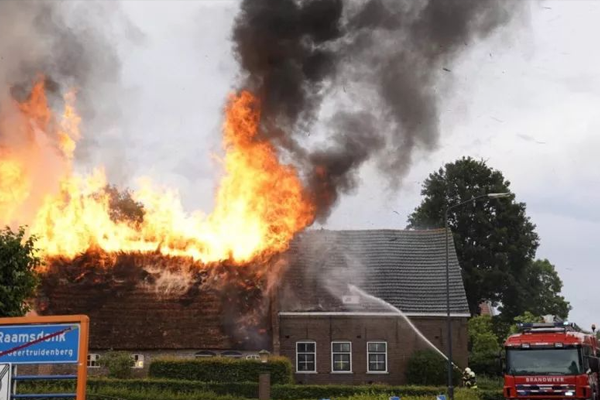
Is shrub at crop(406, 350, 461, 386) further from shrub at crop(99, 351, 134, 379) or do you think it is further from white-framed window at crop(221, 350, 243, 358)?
shrub at crop(99, 351, 134, 379)

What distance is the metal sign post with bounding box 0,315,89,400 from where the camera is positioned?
13.9 meters

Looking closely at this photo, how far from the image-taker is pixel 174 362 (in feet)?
121

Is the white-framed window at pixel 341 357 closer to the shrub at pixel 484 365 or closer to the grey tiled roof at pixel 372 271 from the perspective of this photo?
the grey tiled roof at pixel 372 271

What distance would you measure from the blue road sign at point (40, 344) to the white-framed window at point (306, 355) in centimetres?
3102

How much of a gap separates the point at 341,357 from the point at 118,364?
44.8 ft

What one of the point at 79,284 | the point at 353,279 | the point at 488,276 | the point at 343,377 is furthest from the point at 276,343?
the point at 488,276

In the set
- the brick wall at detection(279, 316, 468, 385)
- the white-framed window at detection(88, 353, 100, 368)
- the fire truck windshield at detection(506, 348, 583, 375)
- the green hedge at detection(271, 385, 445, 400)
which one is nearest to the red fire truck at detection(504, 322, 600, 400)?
the fire truck windshield at detection(506, 348, 583, 375)

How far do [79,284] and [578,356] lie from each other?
24.9 metres

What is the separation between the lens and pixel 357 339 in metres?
44.7

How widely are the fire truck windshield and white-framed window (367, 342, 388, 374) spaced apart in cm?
1531

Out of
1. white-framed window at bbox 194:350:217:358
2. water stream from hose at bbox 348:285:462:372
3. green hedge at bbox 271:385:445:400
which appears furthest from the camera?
water stream from hose at bbox 348:285:462:372

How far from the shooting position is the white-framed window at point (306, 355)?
4434 cm

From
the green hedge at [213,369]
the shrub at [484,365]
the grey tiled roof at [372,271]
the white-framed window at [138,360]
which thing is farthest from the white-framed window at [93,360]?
the shrub at [484,365]

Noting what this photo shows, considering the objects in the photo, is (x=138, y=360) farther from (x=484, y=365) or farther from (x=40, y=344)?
(x=40, y=344)
